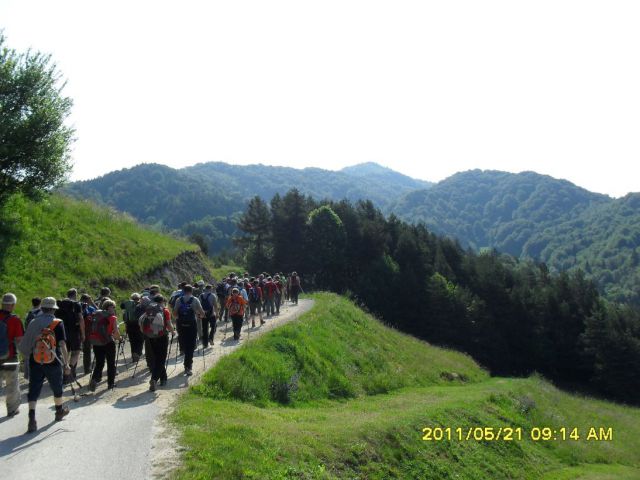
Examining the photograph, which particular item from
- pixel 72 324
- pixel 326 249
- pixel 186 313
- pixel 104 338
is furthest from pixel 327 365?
pixel 326 249

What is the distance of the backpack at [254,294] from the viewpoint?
25750 mm

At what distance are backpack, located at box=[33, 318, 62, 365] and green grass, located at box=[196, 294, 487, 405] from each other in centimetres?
432

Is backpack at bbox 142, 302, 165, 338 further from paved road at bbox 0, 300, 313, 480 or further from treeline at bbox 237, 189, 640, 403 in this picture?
treeline at bbox 237, 189, 640, 403

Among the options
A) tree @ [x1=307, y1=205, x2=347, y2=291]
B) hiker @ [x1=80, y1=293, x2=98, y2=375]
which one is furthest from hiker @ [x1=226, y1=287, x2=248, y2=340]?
tree @ [x1=307, y1=205, x2=347, y2=291]

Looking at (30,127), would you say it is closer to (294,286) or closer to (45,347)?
(45,347)

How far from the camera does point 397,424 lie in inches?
561

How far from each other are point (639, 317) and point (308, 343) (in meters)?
73.0

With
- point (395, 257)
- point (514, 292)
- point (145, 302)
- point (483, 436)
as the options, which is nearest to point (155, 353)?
point (145, 302)

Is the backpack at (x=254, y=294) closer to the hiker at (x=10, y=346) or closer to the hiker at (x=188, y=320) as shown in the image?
the hiker at (x=188, y=320)

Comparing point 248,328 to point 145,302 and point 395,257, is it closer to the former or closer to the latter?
point 145,302

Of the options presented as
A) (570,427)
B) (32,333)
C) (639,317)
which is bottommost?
(639,317)

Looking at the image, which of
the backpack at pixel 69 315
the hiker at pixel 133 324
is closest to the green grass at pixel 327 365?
the hiker at pixel 133 324
